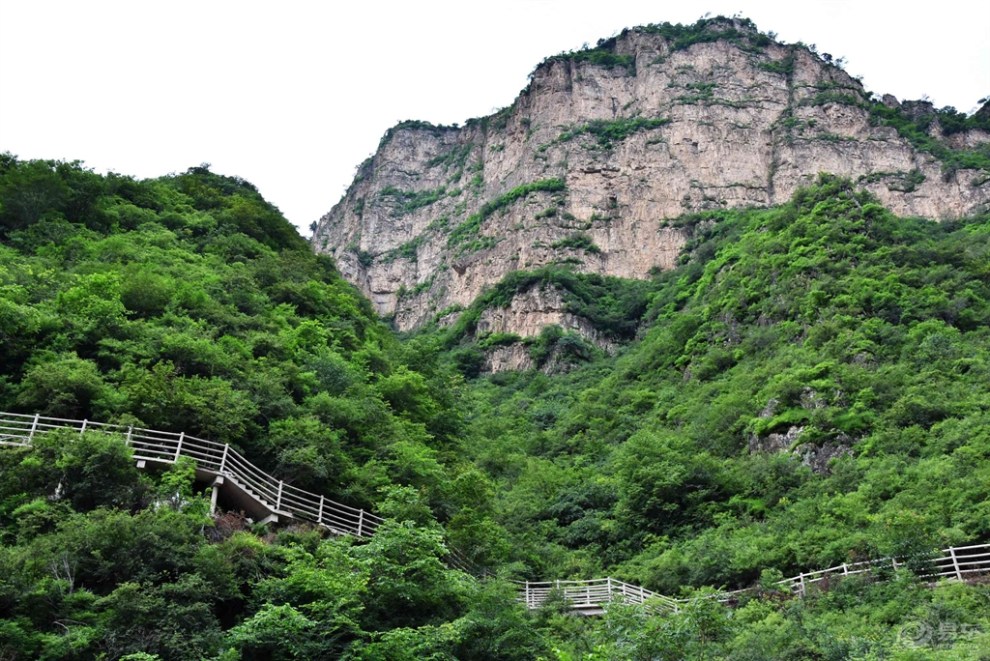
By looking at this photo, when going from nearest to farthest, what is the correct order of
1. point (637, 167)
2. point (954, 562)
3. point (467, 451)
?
1. point (954, 562)
2. point (467, 451)
3. point (637, 167)

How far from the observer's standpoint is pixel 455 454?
34906 millimetres

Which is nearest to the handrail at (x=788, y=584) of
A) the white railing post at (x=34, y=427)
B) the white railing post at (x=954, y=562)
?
the white railing post at (x=954, y=562)

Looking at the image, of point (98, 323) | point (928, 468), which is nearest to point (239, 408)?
point (98, 323)

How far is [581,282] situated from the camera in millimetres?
83500

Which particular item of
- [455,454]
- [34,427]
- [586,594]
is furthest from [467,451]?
[34,427]

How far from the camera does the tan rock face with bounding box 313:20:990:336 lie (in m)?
89.6

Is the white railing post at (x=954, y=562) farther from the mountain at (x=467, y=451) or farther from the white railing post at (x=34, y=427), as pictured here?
the white railing post at (x=34, y=427)

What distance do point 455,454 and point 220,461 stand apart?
13.4 metres

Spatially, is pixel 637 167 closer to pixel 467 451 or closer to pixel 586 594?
pixel 467 451

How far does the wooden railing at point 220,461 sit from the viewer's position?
21203mm

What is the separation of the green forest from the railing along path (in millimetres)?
399

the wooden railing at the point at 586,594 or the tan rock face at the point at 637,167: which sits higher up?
the tan rock face at the point at 637,167

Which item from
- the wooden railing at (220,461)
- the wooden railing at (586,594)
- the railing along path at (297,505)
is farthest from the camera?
the wooden railing at (586,594)

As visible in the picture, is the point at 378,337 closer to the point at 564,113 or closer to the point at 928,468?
the point at 928,468
